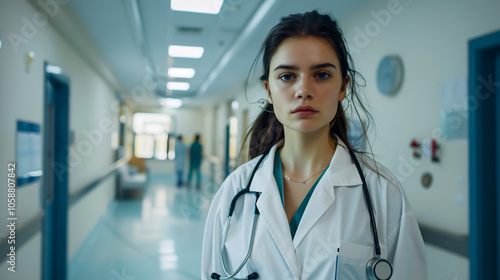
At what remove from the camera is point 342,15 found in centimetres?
301

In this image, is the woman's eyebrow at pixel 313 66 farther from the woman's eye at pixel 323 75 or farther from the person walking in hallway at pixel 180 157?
the person walking in hallway at pixel 180 157

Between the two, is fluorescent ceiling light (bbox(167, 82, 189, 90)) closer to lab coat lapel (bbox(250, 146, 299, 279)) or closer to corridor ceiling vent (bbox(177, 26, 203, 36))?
corridor ceiling vent (bbox(177, 26, 203, 36))

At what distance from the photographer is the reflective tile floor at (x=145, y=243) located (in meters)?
3.51

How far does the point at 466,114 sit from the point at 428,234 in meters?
0.83

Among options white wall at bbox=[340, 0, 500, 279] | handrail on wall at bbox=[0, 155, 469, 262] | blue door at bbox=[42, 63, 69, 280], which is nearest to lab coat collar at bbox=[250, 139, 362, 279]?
white wall at bbox=[340, 0, 500, 279]

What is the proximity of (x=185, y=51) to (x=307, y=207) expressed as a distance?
14.6ft

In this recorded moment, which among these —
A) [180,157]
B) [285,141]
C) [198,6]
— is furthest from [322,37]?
[180,157]

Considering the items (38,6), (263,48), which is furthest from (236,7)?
(263,48)

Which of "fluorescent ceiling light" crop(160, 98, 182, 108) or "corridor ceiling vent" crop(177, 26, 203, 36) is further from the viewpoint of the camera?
"fluorescent ceiling light" crop(160, 98, 182, 108)

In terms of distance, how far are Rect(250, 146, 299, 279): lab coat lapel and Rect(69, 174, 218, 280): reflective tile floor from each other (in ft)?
8.40

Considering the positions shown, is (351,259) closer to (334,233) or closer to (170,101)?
(334,233)

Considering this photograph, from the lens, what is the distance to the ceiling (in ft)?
10.3

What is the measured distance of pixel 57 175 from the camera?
3566 millimetres

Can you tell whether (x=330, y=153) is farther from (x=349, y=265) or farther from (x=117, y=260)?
(x=117, y=260)
